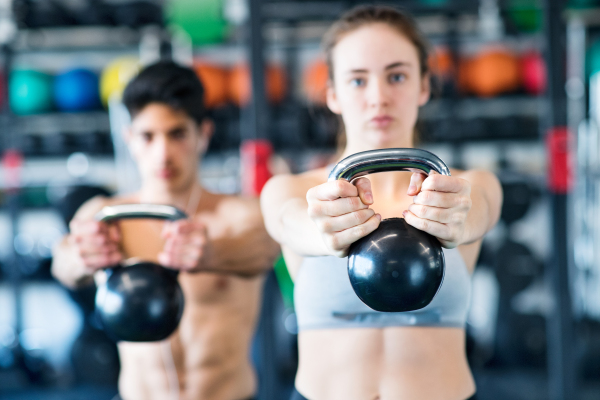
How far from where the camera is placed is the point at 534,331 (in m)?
3.70

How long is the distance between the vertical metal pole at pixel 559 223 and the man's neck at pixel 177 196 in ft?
5.59

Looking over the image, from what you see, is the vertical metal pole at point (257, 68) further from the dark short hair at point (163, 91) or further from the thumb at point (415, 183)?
the thumb at point (415, 183)

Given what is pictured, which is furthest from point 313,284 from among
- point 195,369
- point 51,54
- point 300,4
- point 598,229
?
point 51,54

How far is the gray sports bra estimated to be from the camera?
1.11 metres

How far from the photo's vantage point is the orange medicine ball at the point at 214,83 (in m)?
4.26

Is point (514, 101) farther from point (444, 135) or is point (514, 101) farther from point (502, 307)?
point (502, 307)

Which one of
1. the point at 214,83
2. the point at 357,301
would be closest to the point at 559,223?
the point at 357,301

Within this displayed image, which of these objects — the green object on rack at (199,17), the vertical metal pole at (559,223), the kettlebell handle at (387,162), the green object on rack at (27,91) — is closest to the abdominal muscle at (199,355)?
the kettlebell handle at (387,162)

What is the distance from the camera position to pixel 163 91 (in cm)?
165

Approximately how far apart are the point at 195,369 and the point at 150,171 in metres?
0.65

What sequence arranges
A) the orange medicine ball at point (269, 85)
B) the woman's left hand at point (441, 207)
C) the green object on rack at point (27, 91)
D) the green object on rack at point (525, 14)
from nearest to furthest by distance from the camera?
1. the woman's left hand at point (441, 207)
2. the green object on rack at point (525, 14)
3. the green object on rack at point (27, 91)
4. the orange medicine ball at point (269, 85)

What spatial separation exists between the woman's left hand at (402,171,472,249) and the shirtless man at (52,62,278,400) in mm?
807

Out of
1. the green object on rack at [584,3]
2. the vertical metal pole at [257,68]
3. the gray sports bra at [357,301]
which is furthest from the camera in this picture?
the green object on rack at [584,3]

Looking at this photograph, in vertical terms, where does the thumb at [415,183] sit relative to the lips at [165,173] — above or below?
above
